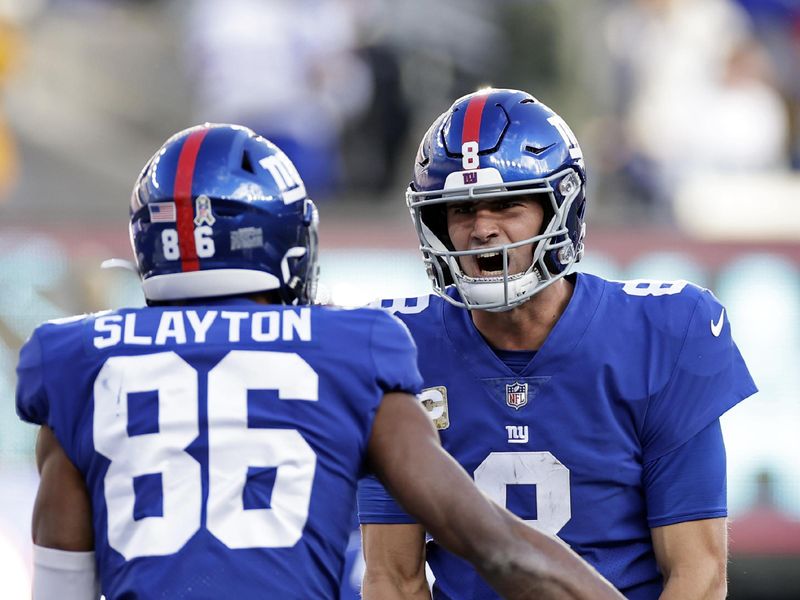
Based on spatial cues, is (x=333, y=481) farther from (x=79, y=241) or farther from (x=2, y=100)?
(x=2, y=100)

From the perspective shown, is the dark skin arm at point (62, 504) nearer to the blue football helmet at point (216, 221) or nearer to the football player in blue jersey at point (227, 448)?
the football player in blue jersey at point (227, 448)

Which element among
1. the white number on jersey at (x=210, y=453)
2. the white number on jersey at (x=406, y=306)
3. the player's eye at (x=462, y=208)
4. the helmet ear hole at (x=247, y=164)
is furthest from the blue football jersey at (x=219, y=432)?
the white number on jersey at (x=406, y=306)

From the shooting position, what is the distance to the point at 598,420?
3529 millimetres

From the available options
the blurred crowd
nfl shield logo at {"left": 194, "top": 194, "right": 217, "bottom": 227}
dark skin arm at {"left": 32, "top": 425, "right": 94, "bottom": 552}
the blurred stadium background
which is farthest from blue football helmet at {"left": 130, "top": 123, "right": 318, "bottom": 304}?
the blurred crowd

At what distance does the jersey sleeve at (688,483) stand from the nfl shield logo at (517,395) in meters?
0.34

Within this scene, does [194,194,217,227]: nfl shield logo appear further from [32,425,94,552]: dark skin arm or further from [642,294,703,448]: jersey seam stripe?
[642,294,703,448]: jersey seam stripe

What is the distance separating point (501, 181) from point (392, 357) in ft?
2.81

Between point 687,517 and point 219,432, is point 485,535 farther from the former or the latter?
point 687,517

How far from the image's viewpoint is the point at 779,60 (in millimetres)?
10984

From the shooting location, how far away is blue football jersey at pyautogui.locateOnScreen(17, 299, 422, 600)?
272 cm

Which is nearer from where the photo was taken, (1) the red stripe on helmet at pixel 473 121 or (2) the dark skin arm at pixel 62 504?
(2) the dark skin arm at pixel 62 504

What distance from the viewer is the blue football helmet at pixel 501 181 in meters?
3.55

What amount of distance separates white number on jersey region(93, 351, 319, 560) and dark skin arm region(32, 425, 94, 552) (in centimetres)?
10

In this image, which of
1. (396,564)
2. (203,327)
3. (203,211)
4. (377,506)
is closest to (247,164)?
(203,211)
